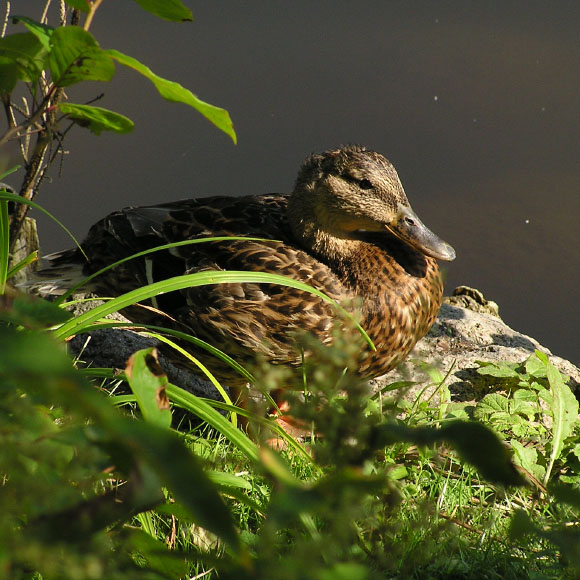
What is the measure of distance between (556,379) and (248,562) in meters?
2.44

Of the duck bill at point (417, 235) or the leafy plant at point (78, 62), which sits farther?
the duck bill at point (417, 235)

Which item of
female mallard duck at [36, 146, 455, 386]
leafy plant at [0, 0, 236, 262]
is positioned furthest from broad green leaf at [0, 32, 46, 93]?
female mallard duck at [36, 146, 455, 386]

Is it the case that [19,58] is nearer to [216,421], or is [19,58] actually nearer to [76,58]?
[76,58]

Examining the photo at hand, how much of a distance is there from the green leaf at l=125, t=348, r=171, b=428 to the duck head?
1.96m

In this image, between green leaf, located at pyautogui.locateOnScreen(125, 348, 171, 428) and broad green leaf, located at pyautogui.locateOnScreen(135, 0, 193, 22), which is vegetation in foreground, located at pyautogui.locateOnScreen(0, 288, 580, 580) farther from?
broad green leaf, located at pyautogui.locateOnScreen(135, 0, 193, 22)

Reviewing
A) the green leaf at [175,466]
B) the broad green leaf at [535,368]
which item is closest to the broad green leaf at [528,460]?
the broad green leaf at [535,368]

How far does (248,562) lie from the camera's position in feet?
2.13

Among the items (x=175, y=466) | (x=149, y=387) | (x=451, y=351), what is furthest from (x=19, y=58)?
Result: (x=451, y=351)

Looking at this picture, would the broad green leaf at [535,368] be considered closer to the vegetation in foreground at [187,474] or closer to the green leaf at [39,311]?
the vegetation in foreground at [187,474]

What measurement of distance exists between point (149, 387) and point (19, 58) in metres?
0.68

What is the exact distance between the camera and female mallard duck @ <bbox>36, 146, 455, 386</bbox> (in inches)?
104

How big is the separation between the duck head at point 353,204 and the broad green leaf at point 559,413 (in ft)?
2.11

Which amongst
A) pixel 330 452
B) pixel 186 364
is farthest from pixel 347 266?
pixel 330 452

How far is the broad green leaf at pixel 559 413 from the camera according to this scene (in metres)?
2.51
